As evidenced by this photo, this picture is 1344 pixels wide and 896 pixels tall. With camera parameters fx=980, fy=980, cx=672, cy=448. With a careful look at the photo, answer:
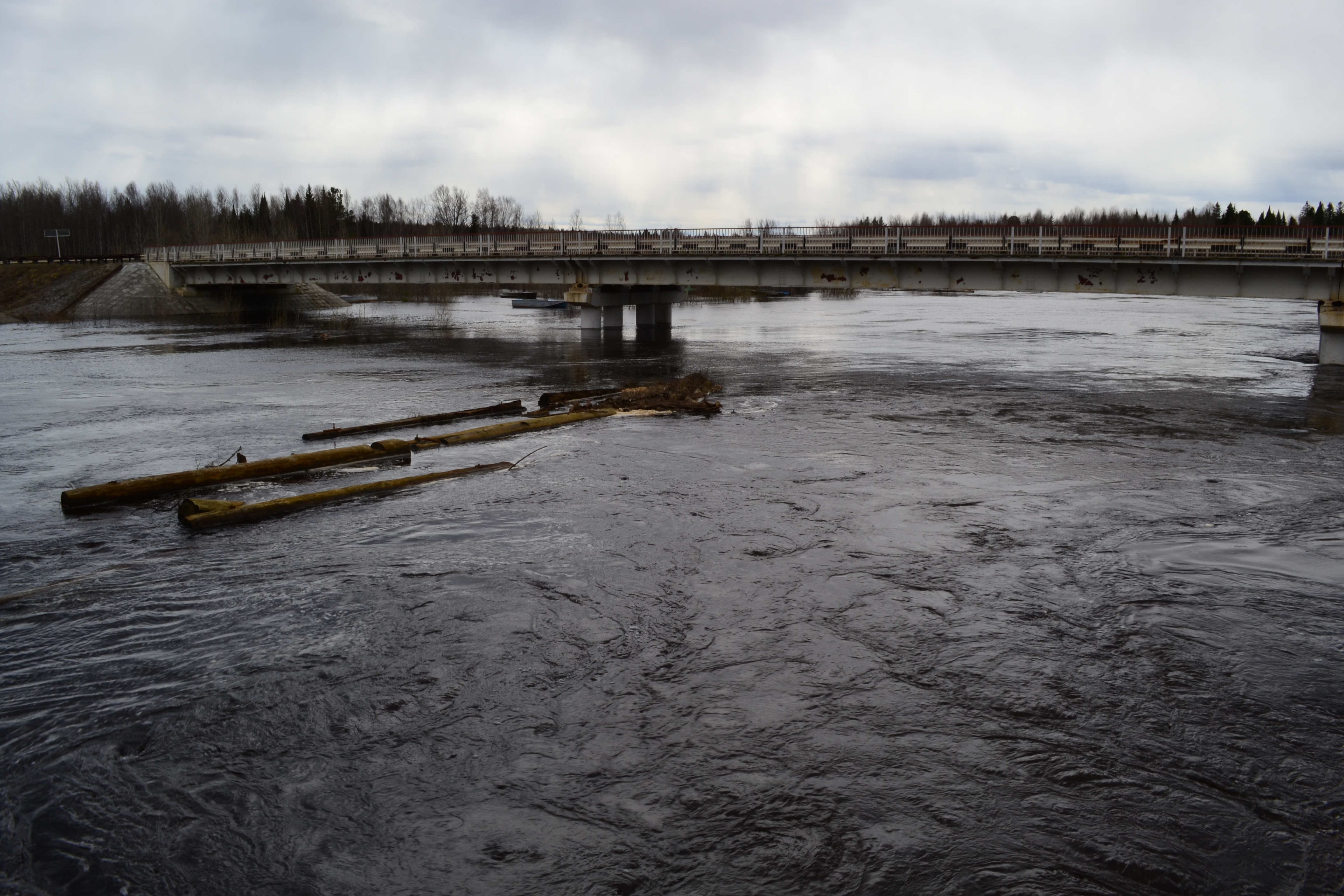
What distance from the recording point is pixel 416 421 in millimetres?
27578

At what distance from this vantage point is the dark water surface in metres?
8.61

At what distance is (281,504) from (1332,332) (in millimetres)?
44710

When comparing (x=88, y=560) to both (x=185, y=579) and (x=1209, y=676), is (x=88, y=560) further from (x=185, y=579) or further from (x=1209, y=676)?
(x=1209, y=676)

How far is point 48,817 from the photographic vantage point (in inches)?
359

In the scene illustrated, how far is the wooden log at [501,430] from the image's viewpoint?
24609 millimetres

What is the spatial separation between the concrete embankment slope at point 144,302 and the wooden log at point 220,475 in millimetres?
77083

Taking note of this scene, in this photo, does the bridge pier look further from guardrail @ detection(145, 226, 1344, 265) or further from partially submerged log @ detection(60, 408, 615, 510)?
partially submerged log @ detection(60, 408, 615, 510)

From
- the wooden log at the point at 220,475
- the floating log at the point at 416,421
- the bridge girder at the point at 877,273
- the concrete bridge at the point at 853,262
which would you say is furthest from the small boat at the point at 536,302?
the wooden log at the point at 220,475

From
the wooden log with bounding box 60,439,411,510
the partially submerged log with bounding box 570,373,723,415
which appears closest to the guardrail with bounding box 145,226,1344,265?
the partially submerged log with bounding box 570,373,723,415

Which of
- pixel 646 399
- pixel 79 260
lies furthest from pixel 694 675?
pixel 79 260

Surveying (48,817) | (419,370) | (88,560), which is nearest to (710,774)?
(48,817)

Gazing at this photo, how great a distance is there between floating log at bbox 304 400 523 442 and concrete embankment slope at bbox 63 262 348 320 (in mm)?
70993

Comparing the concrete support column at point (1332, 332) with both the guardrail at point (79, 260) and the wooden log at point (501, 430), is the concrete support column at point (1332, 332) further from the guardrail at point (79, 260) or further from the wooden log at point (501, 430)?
the guardrail at point (79, 260)

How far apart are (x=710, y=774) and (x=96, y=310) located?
3823 inches
